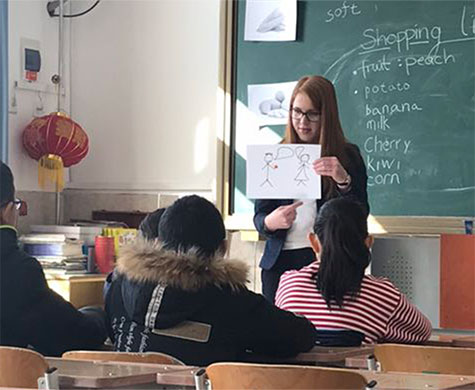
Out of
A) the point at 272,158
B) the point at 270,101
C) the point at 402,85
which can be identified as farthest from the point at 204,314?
the point at 270,101

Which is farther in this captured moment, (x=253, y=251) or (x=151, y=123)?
(x=151, y=123)

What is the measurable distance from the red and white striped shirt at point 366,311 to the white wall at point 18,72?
2.97m

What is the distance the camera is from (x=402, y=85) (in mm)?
4516

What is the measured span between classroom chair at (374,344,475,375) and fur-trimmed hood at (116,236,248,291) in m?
0.46

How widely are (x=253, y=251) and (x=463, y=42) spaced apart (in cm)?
157

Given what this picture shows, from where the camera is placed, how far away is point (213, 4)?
531cm

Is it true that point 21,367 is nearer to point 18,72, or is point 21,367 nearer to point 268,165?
point 268,165

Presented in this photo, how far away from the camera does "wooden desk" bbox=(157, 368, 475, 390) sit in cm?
210

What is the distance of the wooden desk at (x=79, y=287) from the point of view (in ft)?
16.4

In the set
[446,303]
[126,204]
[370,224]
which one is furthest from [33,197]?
[446,303]

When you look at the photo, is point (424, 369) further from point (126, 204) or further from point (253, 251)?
point (126, 204)

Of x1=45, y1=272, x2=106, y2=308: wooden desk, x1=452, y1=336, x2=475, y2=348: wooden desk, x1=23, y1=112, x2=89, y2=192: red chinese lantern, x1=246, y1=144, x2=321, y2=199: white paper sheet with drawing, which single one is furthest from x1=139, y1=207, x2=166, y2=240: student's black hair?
x1=23, y1=112, x2=89, y2=192: red chinese lantern

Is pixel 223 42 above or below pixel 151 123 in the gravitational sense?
above

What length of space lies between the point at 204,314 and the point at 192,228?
258 mm
